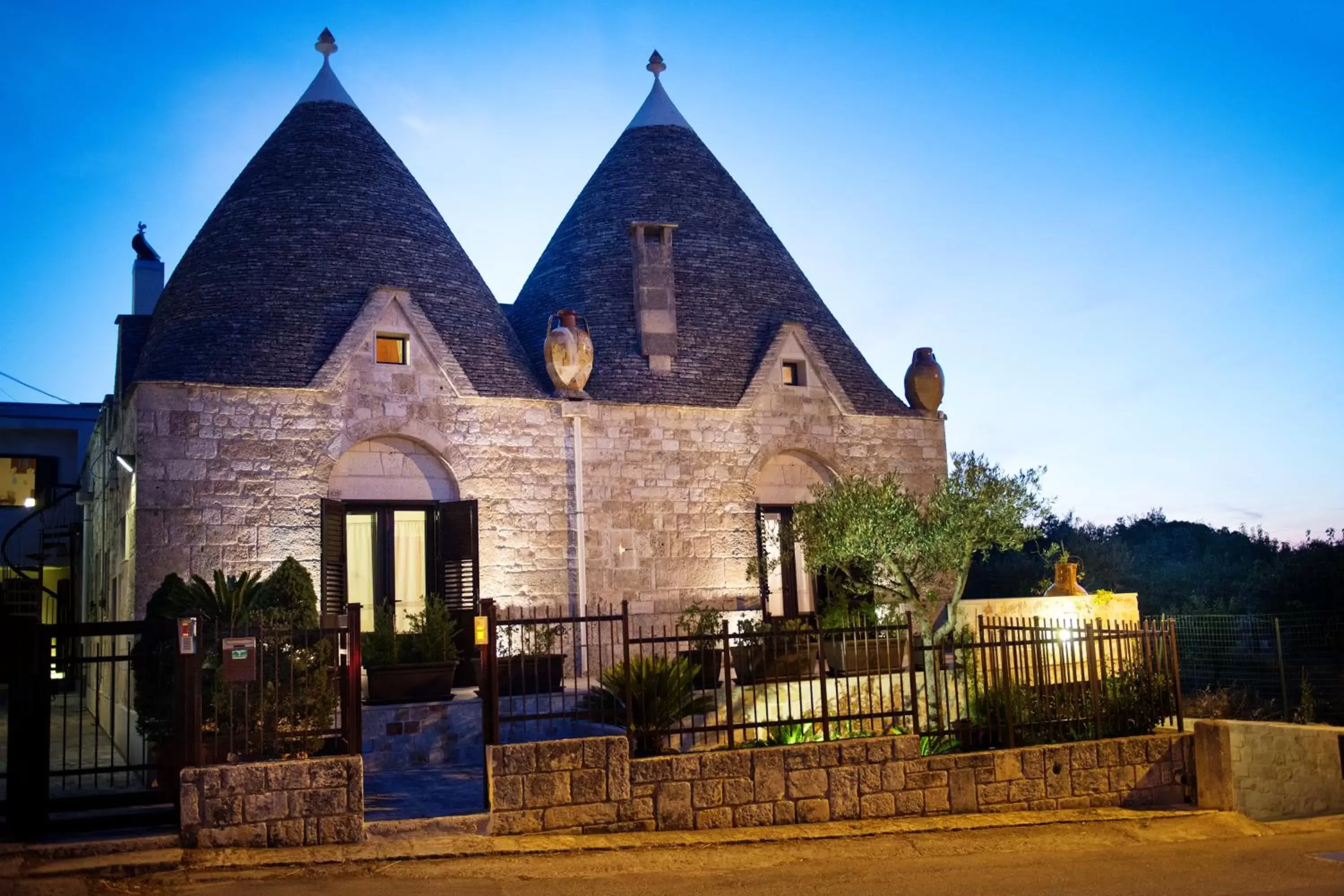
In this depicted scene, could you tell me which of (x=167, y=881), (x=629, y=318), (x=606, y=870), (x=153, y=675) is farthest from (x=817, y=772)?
(x=629, y=318)

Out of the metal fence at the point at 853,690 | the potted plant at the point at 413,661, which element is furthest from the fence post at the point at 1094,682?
the potted plant at the point at 413,661

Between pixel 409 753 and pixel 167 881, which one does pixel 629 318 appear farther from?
pixel 167 881

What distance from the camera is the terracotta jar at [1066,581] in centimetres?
1538

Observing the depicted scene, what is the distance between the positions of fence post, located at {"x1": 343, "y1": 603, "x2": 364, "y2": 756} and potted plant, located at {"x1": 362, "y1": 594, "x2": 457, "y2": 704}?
380 cm

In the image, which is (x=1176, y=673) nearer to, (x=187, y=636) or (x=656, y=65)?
(x=187, y=636)

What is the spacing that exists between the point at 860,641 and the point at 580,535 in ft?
16.2

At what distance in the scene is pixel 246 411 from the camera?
51.0 ft

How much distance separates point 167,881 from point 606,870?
3.15 meters

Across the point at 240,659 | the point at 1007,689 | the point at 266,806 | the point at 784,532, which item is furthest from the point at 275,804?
the point at 784,532

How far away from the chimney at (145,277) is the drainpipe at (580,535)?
9.23 meters

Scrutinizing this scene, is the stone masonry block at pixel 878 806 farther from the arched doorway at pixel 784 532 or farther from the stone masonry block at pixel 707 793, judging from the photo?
the arched doorway at pixel 784 532

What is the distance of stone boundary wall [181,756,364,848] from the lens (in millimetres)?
8758

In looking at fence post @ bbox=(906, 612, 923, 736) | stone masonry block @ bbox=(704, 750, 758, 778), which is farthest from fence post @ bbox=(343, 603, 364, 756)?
fence post @ bbox=(906, 612, 923, 736)

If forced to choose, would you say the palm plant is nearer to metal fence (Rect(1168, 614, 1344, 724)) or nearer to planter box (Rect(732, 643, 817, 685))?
planter box (Rect(732, 643, 817, 685))
